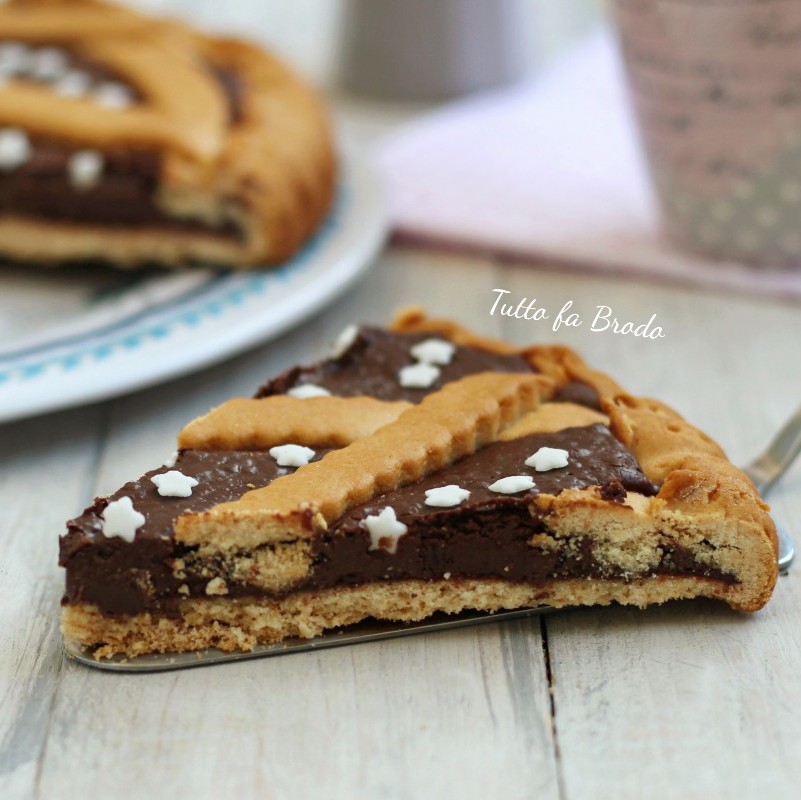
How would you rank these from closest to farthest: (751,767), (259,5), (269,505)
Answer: (751,767) < (269,505) < (259,5)

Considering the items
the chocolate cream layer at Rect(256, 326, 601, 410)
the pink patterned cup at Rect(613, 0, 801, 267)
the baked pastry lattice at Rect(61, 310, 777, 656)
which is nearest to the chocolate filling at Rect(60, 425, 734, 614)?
the baked pastry lattice at Rect(61, 310, 777, 656)

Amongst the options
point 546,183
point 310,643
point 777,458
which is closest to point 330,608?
point 310,643

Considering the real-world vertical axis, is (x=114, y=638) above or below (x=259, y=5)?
above

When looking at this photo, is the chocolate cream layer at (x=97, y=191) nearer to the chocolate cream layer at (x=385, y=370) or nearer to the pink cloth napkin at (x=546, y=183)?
the pink cloth napkin at (x=546, y=183)

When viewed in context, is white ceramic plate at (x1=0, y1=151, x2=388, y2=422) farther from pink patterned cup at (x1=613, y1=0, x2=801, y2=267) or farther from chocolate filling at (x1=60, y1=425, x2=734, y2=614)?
pink patterned cup at (x1=613, y1=0, x2=801, y2=267)

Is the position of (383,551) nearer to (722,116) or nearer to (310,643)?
(310,643)

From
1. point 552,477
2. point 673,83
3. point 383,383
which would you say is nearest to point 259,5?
point 673,83

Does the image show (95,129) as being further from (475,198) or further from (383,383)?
(383,383)

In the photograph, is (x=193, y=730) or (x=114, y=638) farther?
(x=114, y=638)
